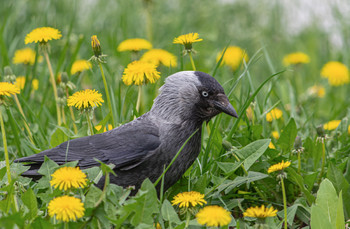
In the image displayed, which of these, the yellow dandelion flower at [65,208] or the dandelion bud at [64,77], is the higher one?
the dandelion bud at [64,77]

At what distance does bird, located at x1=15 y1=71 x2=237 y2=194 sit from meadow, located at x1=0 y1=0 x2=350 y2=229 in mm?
158

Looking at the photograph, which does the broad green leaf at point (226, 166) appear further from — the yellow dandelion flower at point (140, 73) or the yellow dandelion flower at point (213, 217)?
the yellow dandelion flower at point (213, 217)

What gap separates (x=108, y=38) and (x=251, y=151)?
9.33 feet

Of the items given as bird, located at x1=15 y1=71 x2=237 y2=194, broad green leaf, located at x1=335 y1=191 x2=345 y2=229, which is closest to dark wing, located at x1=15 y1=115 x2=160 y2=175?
bird, located at x1=15 y1=71 x2=237 y2=194

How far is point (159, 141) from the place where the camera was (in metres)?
2.79

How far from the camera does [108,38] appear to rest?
530cm

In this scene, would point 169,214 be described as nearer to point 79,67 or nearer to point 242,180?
point 242,180

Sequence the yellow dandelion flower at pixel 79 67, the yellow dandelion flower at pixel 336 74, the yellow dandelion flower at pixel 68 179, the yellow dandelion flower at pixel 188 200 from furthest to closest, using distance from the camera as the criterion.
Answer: the yellow dandelion flower at pixel 336 74 → the yellow dandelion flower at pixel 79 67 → the yellow dandelion flower at pixel 188 200 → the yellow dandelion flower at pixel 68 179

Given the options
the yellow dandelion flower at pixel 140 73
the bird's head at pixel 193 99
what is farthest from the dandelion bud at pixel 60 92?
the bird's head at pixel 193 99

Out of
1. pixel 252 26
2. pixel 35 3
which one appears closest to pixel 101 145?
pixel 35 3

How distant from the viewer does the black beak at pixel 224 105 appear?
9.26 feet

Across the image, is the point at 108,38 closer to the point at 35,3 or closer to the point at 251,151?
the point at 35,3

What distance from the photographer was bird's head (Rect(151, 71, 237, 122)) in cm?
287

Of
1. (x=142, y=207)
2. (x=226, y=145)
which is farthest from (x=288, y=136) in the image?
(x=142, y=207)
